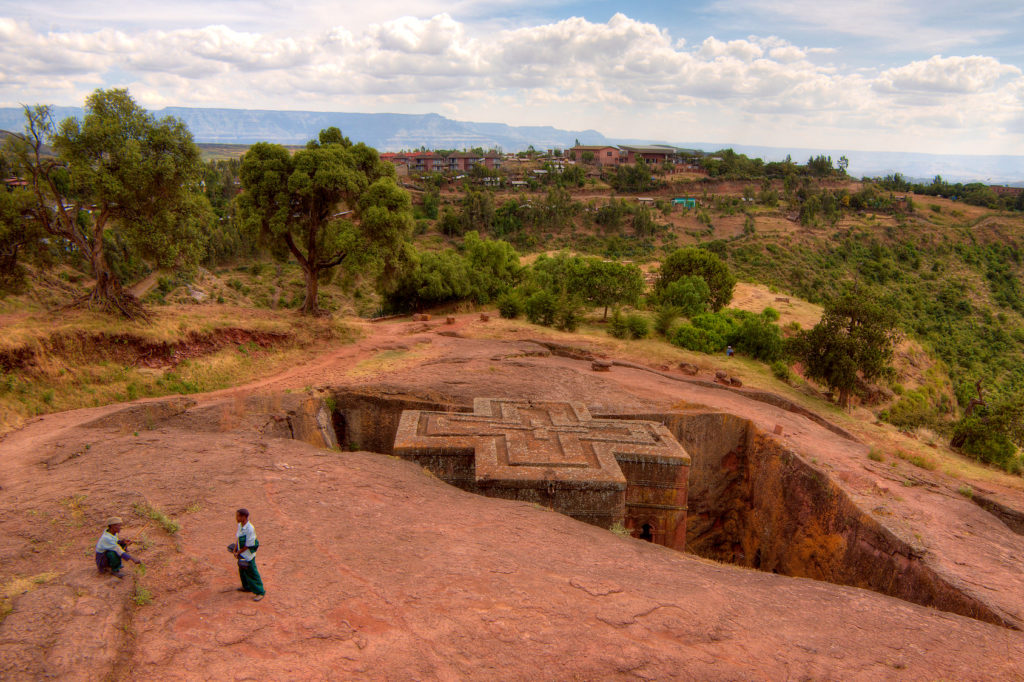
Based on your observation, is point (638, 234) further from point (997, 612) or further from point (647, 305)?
point (997, 612)

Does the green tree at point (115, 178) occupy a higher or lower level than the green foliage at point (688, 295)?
higher

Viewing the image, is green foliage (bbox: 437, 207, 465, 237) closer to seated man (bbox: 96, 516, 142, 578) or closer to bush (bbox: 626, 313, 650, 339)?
bush (bbox: 626, 313, 650, 339)

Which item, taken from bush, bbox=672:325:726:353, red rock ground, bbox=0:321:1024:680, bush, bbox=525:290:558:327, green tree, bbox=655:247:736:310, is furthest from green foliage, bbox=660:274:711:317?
red rock ground, bbox=0:321:1024:680

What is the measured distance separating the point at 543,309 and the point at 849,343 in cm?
1226

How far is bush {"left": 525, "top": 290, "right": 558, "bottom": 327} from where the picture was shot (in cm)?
2512

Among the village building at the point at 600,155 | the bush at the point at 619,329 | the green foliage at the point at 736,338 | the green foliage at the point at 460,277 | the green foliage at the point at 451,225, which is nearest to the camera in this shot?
the green foliage at the point at 736,338

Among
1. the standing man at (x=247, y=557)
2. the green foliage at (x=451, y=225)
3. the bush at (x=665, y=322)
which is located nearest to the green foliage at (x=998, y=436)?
the bush at (x=665, y=322)

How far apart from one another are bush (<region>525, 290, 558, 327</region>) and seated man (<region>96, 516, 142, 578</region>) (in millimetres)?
20296

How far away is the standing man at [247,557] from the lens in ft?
19.0

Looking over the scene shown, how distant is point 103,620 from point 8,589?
1.26 metres

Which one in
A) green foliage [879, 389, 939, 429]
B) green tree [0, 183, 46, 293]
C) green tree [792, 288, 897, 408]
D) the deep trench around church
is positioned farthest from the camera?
green foliage [879, 389, 939, 429]

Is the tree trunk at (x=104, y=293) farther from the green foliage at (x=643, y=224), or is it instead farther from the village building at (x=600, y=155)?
the village building at (x=600, y=155)

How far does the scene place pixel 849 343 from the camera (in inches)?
714

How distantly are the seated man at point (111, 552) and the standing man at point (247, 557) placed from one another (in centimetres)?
119
